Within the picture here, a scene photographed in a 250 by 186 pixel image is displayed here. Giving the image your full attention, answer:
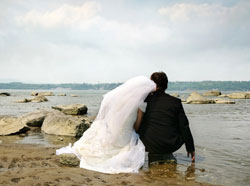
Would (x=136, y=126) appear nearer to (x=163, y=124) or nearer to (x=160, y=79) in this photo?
(x=163, y=124)

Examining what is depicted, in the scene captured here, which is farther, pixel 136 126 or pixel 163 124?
pixel 136 126

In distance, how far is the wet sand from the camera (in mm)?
4016

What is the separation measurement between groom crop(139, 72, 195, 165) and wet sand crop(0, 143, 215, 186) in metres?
0.48

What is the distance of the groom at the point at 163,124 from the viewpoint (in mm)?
5473

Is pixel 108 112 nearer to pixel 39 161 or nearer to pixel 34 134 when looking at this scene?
pixel 39 161

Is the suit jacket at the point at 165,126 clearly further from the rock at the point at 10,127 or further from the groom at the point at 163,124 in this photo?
the rock at the point at 10,127

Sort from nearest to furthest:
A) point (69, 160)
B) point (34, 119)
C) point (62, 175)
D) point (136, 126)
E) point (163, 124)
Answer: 1. point (62, 175)
2. point (69, 160)
3. point (163, 124)
4. point (136, 126)
5. point (34, 119)

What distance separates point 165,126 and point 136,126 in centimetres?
65

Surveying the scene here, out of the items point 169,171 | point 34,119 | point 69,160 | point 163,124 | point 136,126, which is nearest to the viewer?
point 169,171

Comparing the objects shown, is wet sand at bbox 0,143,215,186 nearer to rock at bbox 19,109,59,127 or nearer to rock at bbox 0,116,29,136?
rock at bbox 0,116,29,136

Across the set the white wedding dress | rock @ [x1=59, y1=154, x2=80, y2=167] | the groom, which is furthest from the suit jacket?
rock @ [x1=59, y1=154, x2=80, y2=167]

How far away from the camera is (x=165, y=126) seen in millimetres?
5512

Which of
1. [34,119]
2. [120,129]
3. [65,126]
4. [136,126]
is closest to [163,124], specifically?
[136,126]

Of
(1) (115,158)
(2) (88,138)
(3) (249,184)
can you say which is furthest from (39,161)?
(3) (249,184)
